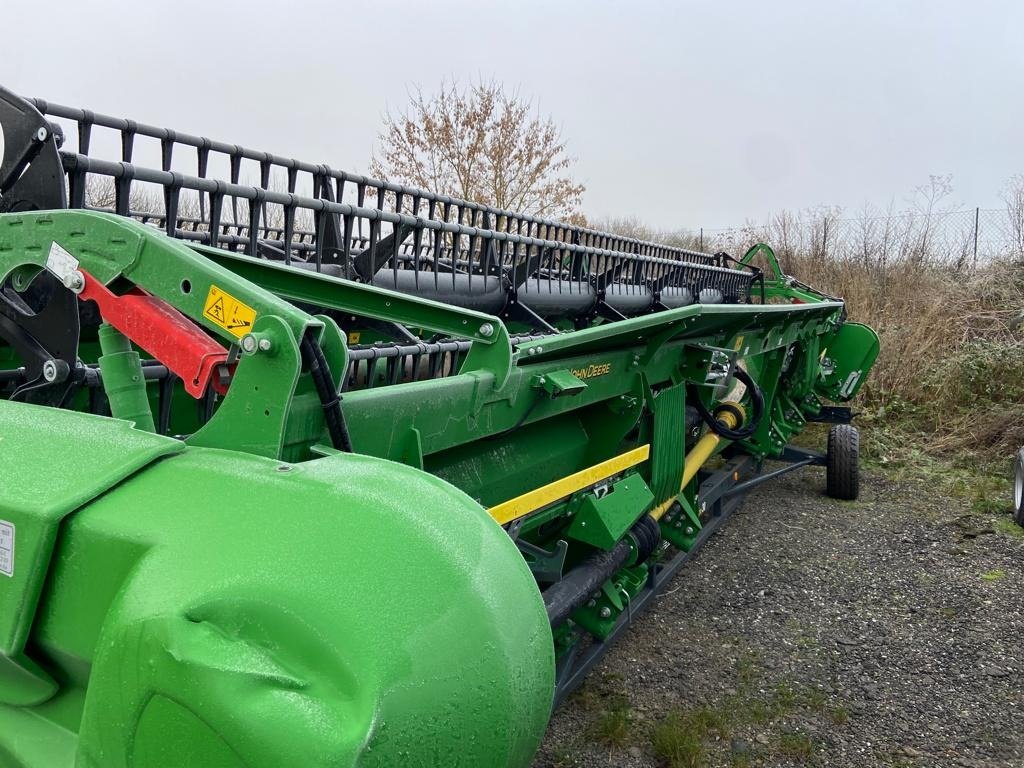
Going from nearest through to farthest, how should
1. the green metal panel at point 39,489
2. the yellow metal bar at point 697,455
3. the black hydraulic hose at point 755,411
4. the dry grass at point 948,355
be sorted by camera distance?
the green metal panel at point 39,489, the yellow metal bar at point 697,455, the black hydraulic hose at point 755,411, the dry grass at point 948,355

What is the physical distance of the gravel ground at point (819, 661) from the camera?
2.85 m

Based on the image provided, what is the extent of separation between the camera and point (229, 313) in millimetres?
1313

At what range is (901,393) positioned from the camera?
894 cm

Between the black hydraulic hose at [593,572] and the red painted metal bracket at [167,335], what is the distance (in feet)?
4.26

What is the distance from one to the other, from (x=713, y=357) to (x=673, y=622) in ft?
4.18

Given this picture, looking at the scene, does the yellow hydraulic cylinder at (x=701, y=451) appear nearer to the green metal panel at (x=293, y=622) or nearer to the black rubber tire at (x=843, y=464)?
the black rubber tire at (x=843, y=464)

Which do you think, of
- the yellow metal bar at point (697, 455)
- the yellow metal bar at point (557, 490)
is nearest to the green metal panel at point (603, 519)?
the yellow metal bar at point (557, 490)

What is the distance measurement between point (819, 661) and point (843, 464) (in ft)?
9.25

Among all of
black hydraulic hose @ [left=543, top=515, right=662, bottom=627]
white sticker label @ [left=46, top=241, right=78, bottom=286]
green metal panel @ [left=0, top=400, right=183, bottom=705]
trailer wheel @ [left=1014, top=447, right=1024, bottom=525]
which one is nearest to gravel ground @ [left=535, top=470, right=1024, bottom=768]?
trailer wheel @ [left=1014, top=447, right=1024, bottom=525]

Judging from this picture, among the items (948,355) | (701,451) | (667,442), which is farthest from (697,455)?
(948,355)

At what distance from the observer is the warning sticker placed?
4.23ft

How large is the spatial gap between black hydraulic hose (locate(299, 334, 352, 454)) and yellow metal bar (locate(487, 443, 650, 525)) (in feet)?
2.15

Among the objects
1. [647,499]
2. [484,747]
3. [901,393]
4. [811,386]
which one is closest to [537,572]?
[647,499]

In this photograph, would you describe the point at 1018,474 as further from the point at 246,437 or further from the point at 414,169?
the point at 414,169
